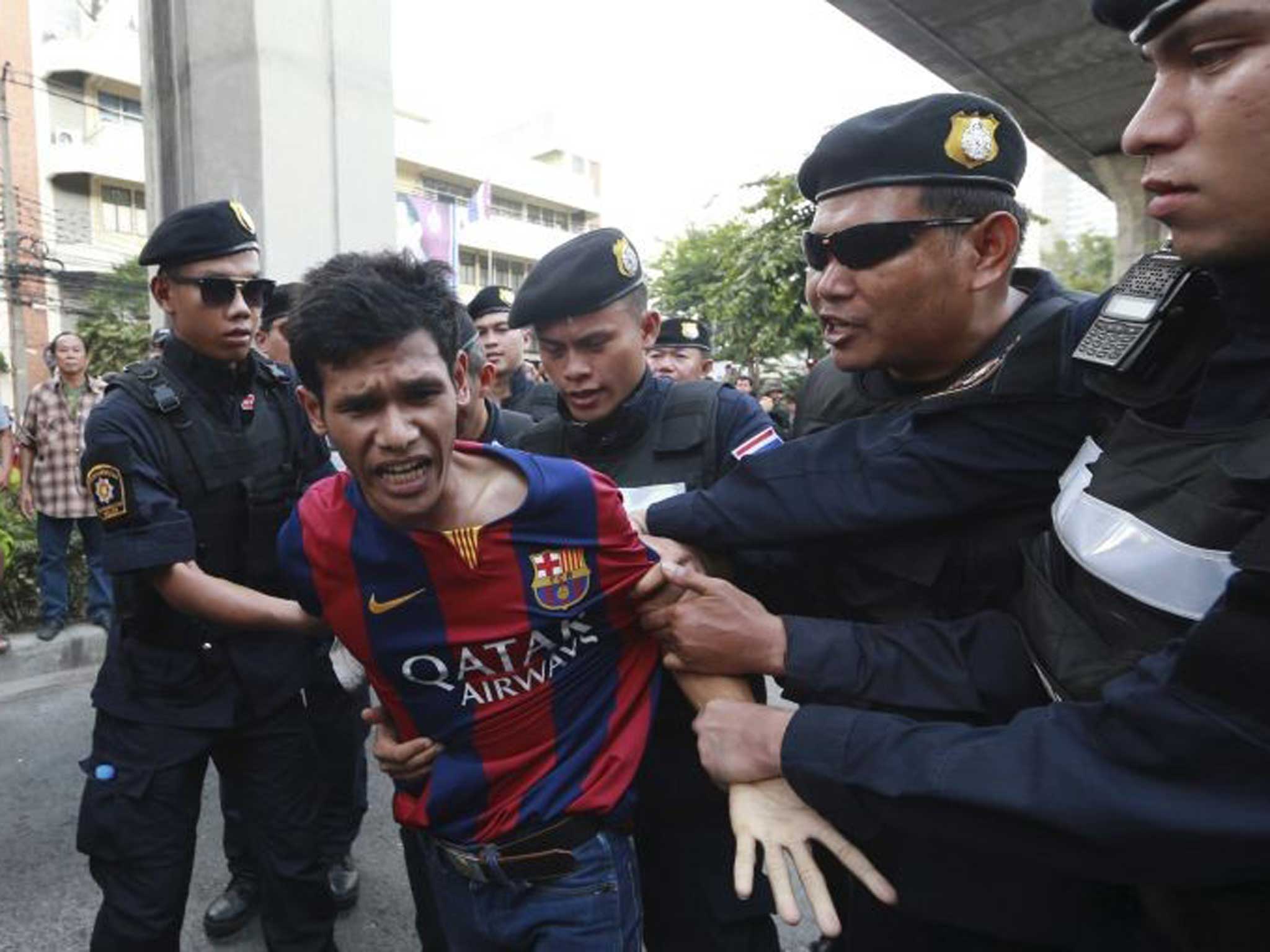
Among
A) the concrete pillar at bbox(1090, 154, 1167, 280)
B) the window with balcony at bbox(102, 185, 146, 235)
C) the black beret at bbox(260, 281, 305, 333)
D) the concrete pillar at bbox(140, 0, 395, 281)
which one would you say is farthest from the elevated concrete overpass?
the window with balcony at bbox(102, 185, 146, 235)

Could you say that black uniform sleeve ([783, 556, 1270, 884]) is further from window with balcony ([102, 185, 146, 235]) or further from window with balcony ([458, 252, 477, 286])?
window with balcony ([458, 252, 477, 286])

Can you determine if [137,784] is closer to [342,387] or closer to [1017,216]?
[342,387]

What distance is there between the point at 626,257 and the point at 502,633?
3.40ft

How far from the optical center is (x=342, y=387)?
147 centimetres

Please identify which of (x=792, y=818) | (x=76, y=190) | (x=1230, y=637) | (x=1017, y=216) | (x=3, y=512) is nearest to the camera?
(x=1230, y=637)

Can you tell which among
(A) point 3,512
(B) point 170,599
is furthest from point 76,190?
(B) point 170,599

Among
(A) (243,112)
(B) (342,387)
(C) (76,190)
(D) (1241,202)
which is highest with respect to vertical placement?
(C) (76,190)

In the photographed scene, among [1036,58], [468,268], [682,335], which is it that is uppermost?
[468,268]

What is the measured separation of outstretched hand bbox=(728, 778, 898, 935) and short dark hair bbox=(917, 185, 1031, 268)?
35.2 inches

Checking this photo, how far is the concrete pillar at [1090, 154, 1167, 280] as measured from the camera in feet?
40.3

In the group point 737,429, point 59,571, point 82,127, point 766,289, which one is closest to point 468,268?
point 82,127

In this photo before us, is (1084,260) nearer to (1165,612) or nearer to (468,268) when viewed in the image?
(468,268)

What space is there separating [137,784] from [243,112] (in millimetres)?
4019

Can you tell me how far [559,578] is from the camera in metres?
1.54
